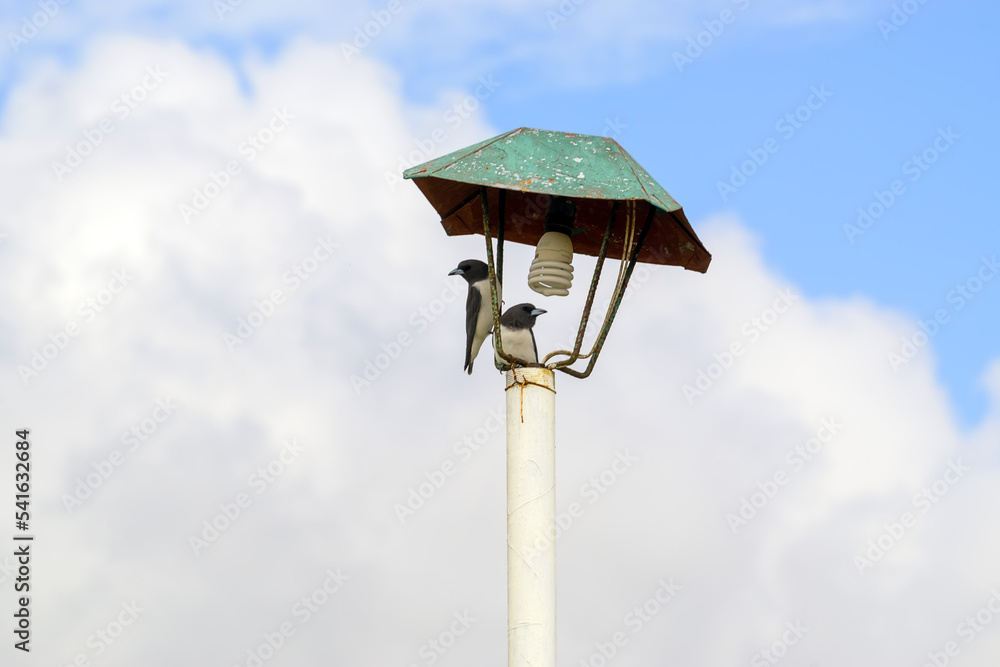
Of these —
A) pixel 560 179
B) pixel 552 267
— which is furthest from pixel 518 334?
pixel 560 179

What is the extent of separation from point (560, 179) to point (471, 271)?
76.4 inches

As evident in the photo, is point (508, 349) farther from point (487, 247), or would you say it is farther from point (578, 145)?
point (578, 145)

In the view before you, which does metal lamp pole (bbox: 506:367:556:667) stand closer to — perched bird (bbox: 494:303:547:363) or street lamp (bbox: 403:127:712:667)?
street lamp (bbox: 403:127:712:667)

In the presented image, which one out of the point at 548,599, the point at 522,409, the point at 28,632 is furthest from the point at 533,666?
the point at 28,632

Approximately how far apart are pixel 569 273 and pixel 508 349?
2.79 ft

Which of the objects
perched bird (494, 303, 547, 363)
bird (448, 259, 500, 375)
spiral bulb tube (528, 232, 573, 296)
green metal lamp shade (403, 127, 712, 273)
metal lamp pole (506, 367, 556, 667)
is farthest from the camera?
bird (448, 259, 500, 375)

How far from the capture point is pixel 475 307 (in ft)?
29.4

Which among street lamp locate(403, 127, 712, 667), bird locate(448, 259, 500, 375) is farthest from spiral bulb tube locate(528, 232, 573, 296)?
bird locate(448, 259, 500, 375)

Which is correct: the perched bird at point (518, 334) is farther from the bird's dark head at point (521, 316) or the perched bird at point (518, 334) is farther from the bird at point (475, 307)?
the bird at point (475, 307)

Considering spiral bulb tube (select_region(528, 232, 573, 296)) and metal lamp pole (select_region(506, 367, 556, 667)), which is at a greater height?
spiral bulb tube (select_region(528, 232, 573, 296))

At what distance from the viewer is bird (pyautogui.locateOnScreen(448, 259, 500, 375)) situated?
8977 mm

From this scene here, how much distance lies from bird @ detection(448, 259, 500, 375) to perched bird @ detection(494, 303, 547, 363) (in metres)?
0.88

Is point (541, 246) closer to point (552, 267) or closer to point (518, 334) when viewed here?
point (552, 267)

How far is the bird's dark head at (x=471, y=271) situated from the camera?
9.20 metres
